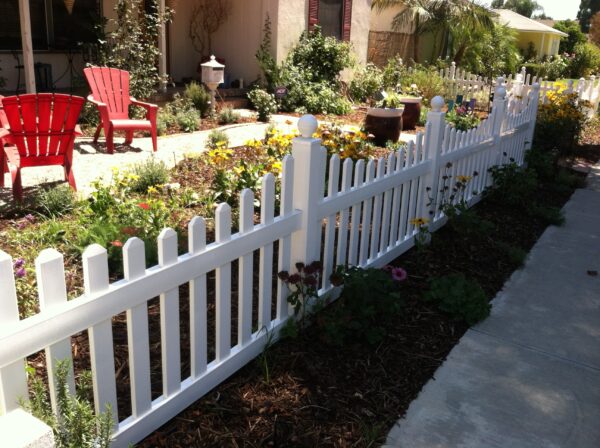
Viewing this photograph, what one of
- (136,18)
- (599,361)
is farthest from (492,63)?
(599,361)

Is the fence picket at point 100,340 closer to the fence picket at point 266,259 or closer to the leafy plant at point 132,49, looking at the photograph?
the fence picket at point 266,259

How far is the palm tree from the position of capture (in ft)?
63.4

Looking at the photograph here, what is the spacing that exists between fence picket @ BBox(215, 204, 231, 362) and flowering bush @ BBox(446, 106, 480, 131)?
24.1 feet

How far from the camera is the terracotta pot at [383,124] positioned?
8070 mm

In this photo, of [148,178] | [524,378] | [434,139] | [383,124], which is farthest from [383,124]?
[524,378]

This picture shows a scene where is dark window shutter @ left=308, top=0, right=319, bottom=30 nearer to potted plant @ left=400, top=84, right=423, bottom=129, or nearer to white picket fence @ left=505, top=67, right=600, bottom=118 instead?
potted plant @ left=400, top=84, right=423, bottom=129

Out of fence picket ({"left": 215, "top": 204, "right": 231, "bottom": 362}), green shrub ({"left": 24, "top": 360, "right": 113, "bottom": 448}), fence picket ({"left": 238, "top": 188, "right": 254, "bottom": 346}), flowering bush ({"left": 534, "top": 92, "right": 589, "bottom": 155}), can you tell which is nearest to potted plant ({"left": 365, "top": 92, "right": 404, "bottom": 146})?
flowering bush ({"left": 534, "top": 92, "right": 589, "bottom": 155})

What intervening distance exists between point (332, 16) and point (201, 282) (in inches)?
470

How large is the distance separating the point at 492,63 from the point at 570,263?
61.9 ft

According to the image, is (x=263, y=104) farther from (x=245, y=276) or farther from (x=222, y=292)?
(x=222, y=292)

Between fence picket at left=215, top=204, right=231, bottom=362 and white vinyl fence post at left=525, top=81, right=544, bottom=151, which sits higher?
white vinyl fence post at left=525, top=81, right=544, bottom=151

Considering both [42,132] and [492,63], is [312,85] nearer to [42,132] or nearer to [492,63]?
[42,132]

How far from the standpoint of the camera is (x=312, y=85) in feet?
→ 39.4

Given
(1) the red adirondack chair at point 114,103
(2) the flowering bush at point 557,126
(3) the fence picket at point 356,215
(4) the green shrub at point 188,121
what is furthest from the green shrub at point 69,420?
(2) the flowering bush at point 557,126
